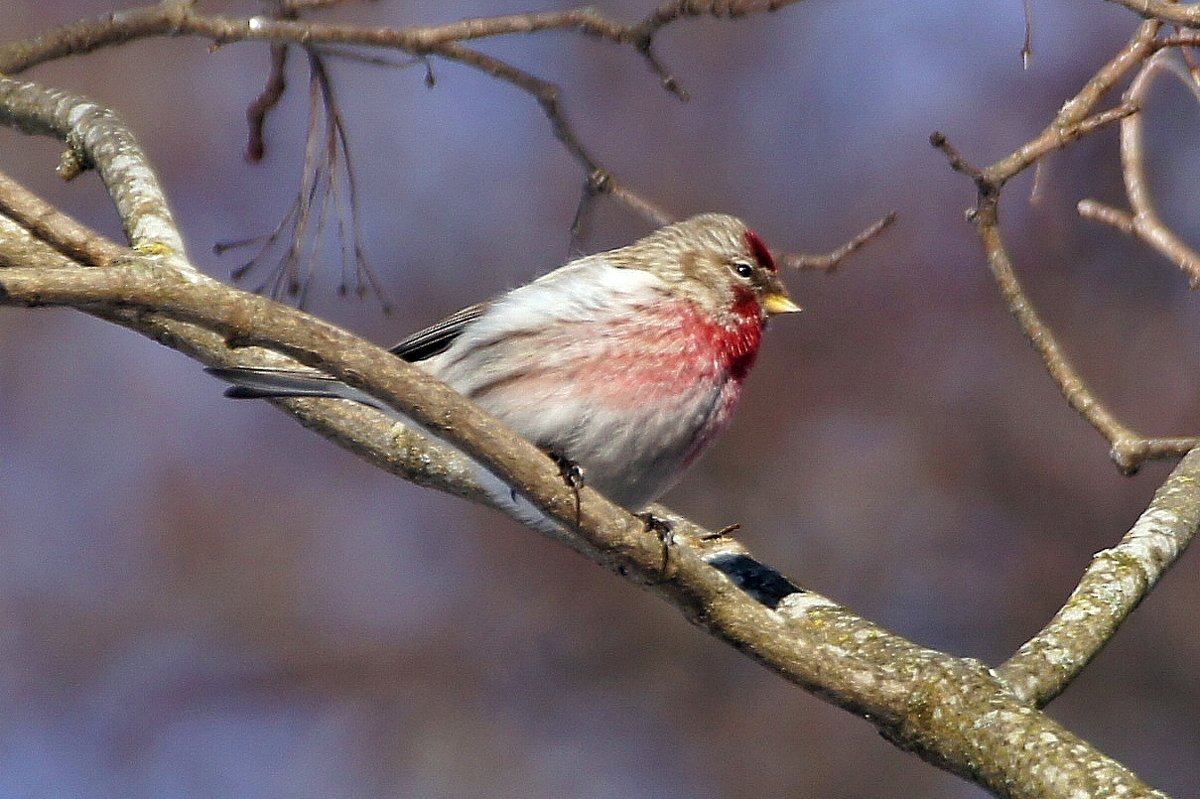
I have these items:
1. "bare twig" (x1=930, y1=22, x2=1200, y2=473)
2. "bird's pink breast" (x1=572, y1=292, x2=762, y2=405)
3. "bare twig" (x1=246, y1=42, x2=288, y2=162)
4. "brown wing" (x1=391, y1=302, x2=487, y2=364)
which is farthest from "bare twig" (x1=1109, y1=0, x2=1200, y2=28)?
"bare twig" (x1=246, y1=42, x2=288, y2=162)

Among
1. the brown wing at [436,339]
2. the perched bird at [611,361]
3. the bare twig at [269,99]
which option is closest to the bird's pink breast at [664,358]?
the perched bird at [611,361]

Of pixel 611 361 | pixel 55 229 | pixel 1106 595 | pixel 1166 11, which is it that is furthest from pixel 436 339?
pixel 1166 11

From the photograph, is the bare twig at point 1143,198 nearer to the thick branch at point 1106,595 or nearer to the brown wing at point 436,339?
the thick branch at point 1106,595

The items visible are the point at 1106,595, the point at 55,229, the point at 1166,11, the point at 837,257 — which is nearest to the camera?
the point at 55,229

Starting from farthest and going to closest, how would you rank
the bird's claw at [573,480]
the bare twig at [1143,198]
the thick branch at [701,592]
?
the bare twig at [1143,198] → the bird's claw at [573,480] → the thick branch at [701,592]

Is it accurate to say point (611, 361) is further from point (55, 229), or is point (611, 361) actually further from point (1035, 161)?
point (55, 229)

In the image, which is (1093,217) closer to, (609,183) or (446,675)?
(609,183)

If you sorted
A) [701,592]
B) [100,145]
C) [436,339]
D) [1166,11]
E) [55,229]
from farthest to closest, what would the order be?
[436,339]
[100,145]
[701,592]
[1166,11]
[55,229]
